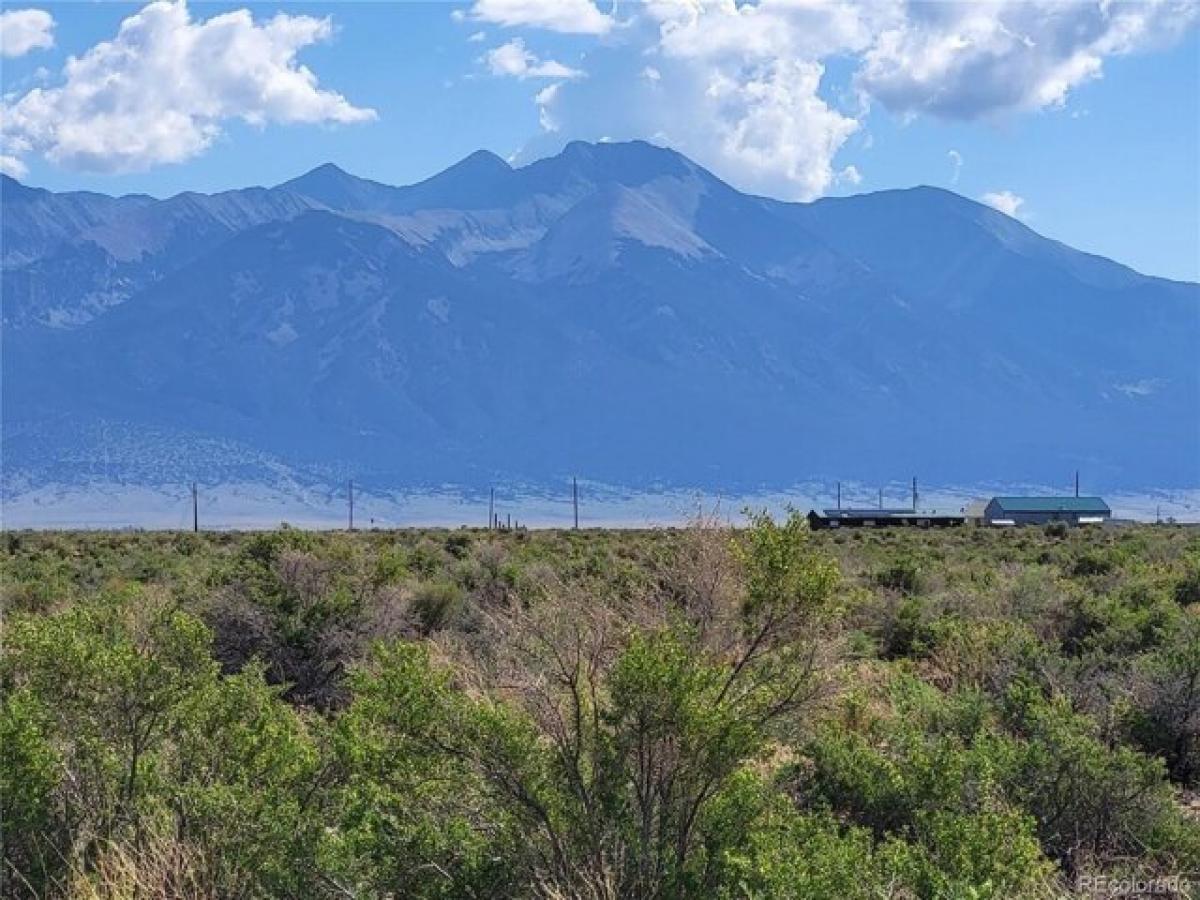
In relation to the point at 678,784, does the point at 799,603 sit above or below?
above

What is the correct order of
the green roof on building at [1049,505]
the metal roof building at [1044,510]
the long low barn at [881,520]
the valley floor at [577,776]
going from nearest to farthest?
the valley floor at [577,776] → the long low barn at [881,520] → the metal roof building at [1044,510] → the green roof on building at [1049,505]

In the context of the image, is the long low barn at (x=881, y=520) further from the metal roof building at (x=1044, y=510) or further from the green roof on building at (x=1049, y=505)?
the green roof on building at (x=1049, y=505)

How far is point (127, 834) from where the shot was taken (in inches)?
289

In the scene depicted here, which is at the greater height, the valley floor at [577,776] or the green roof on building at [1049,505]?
the green roof on building at [1049,505]

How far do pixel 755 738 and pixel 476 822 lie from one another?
5.19ft

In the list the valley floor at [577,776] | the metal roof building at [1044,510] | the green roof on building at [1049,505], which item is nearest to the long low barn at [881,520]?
the metal roof building at [1044,510]

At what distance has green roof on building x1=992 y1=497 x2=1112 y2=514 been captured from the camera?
10744 centimetres

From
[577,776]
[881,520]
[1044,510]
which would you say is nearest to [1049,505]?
[1044,510]

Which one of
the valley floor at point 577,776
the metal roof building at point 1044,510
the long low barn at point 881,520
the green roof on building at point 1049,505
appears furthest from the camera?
the green roof on building at point 1049,505

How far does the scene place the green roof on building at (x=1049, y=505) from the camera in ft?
352

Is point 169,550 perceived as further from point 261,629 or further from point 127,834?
point 127,834

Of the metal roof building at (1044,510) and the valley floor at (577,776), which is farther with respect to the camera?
the metal roof building at (1044,510)

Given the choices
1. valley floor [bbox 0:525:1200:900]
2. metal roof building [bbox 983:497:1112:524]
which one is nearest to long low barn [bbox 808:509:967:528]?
metal roof building [bbox 983:497:1112:524]

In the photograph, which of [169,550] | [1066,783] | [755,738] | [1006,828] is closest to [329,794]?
[755,738]
